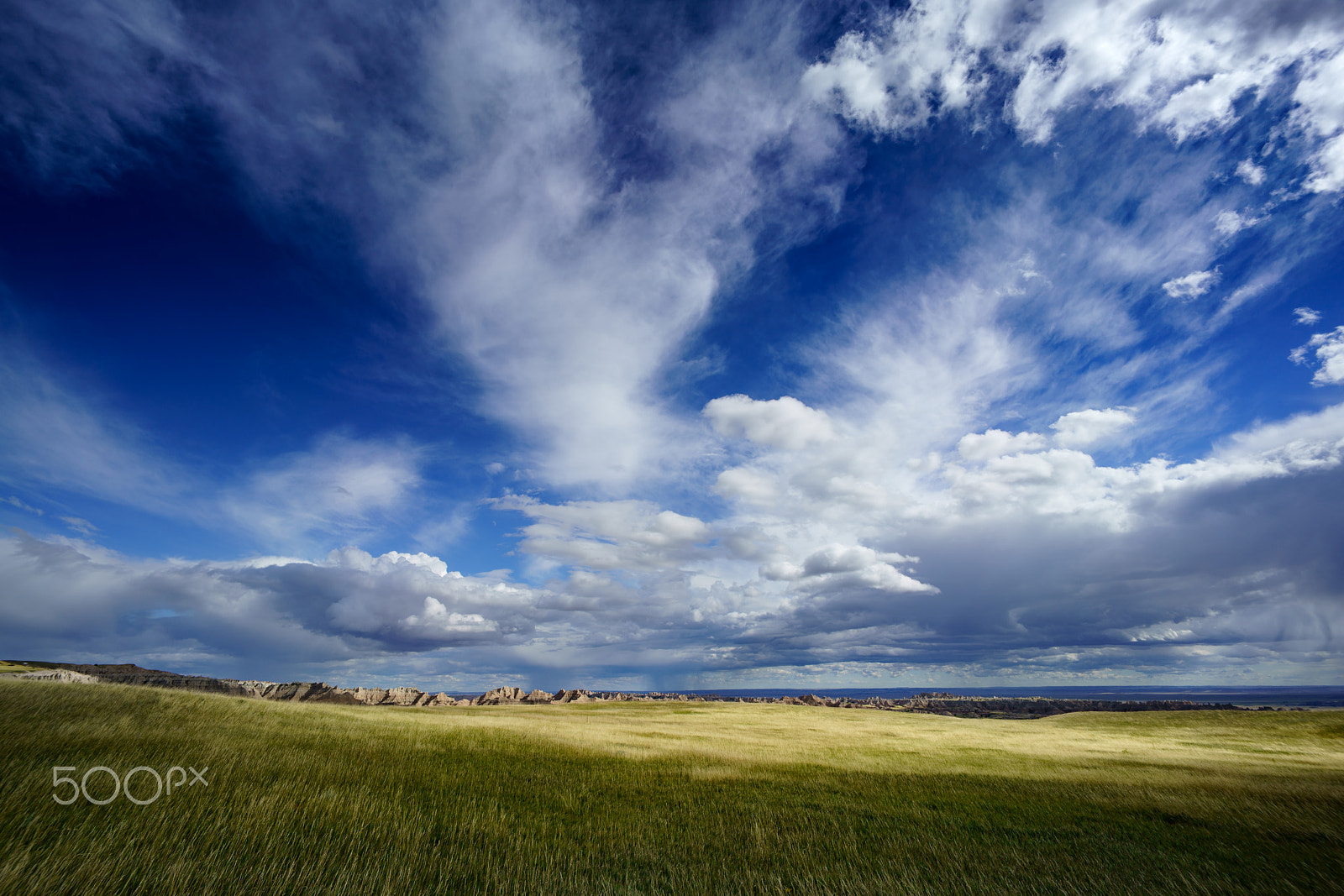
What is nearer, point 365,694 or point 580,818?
point 580,818

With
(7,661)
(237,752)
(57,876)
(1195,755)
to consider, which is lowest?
(1195,755)

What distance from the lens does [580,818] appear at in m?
14.6

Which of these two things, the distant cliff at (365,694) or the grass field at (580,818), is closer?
the grass field at (580,818)

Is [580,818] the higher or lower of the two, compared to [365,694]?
lower

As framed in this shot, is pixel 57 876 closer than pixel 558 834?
Yes

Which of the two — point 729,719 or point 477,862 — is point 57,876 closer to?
point 477,862

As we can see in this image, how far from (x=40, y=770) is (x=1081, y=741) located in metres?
61.5

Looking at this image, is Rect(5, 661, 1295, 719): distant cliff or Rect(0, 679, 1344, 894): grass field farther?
Rect(5, 661, 1295, 719): distant cliff

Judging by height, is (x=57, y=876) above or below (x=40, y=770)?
below

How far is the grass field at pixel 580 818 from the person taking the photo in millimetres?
9430

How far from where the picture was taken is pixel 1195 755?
35.2m

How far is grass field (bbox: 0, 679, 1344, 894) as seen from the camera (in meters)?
9.43

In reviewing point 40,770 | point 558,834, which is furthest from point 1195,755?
point 40,770

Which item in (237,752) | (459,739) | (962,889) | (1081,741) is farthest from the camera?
(1081,741)
